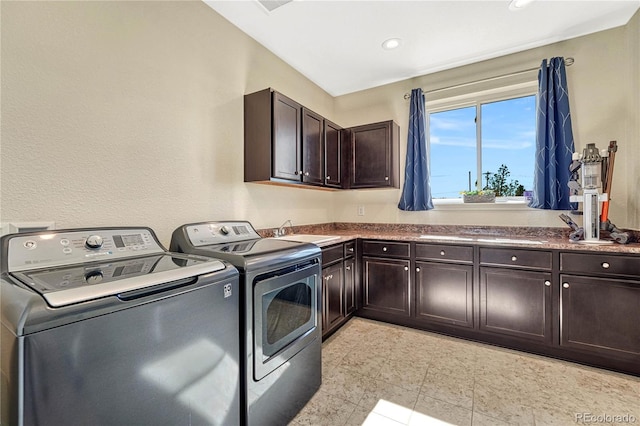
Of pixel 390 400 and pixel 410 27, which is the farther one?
pixel 410 27

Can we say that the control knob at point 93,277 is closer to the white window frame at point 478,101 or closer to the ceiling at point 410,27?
the ceiling at point 410,27

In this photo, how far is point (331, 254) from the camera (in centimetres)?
245

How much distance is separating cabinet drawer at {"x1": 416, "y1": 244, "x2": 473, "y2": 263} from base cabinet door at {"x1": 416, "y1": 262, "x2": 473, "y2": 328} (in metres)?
0.06

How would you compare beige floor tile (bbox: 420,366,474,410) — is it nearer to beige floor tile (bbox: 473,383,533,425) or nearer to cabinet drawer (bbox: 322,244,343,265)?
beige floor tile (bbox: 473,383,533,425)

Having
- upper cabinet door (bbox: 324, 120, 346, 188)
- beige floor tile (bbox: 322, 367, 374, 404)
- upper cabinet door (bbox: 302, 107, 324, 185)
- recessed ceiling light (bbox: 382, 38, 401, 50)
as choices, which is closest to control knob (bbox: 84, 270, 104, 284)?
beige floor tile (bbox: 322, 367, 374, 404)

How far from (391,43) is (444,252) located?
1985mm

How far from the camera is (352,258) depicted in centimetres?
281

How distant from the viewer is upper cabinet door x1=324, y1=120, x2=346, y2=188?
299cm

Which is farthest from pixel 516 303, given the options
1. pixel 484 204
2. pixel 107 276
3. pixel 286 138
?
pixel 107 276

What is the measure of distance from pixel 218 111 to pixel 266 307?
1560 millimetres

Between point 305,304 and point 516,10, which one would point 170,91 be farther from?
point 516,10

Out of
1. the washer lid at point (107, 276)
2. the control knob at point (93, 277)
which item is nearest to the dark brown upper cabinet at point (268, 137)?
the washer lid at point (107, 276)

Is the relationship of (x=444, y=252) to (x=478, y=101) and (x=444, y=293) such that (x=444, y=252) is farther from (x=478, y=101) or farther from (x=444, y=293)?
(x=478, y=101)

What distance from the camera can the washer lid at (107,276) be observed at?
813 millimetres
